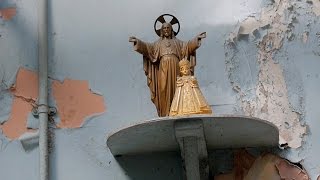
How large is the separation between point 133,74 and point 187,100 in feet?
1.58

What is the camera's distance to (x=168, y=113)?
215 cm

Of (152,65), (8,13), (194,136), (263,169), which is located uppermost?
(8,13)

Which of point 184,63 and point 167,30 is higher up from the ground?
point 167,30

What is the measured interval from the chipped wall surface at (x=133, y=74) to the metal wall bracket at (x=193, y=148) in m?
0.09

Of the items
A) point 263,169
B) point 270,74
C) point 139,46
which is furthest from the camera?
point 270,74

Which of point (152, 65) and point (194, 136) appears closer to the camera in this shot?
point (194, 136)

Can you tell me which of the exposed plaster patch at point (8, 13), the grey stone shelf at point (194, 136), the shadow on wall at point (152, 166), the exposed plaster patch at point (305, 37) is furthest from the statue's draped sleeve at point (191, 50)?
the exposed plaster patch at point (8, 13)

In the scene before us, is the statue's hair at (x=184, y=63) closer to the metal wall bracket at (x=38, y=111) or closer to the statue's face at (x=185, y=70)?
Answer: the statue's face at (x=185, y=70)

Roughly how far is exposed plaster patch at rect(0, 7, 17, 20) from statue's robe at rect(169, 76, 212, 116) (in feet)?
2.72

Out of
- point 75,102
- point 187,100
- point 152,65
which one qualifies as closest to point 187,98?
point 187,100

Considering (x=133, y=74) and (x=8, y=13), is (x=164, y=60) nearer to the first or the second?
(x=133, y=74)

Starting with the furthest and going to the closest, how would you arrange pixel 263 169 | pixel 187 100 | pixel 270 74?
pixel 270 74 → pixel 263 169 → pixel 187 100

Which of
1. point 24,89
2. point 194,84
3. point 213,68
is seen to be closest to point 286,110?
point 213,68

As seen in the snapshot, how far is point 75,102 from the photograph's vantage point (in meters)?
2.51
